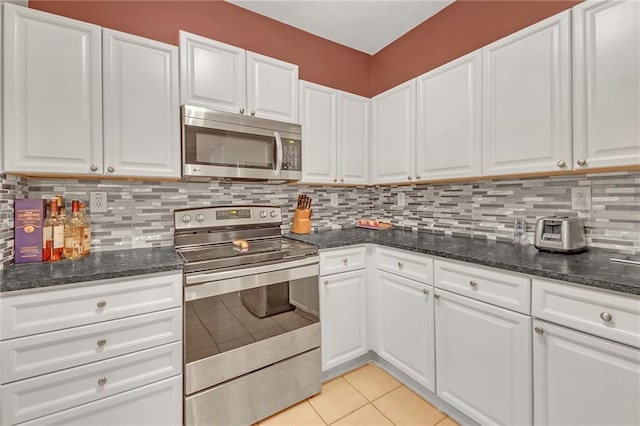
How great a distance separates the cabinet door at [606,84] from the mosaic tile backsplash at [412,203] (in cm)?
31

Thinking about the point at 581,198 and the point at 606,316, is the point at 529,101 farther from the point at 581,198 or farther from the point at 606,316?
the point at 606,316

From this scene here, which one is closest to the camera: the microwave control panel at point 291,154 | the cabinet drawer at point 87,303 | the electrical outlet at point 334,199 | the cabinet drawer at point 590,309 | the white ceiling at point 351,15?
the cabinet drawer at point 590,309

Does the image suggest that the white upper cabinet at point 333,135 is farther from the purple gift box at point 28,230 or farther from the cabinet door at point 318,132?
the purple gift box at point 28,230

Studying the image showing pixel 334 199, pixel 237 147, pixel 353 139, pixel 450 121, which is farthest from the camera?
pixel 334 199

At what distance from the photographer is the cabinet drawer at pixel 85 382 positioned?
1.10 metres

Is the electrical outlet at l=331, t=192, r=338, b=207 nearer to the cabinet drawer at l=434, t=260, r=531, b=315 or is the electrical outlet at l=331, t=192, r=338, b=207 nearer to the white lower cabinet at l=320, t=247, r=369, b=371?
the white lower cabinet at l=320, t=247, r=369, b=371

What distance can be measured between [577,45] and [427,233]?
1.44 meters

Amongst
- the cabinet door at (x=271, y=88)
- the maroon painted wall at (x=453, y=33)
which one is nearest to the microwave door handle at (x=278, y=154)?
the cabinet door at (x=271, y=88)

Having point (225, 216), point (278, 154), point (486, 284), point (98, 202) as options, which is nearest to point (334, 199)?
point (278, 154)

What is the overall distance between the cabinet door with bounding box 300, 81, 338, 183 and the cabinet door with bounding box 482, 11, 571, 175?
107 cm

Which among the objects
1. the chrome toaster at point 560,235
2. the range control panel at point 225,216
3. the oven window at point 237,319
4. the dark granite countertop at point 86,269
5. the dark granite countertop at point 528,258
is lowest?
the oven window at point 237,319

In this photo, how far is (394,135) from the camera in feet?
7.62

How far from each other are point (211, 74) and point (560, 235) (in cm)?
217

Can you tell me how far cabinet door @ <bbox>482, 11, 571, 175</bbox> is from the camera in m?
1.41
